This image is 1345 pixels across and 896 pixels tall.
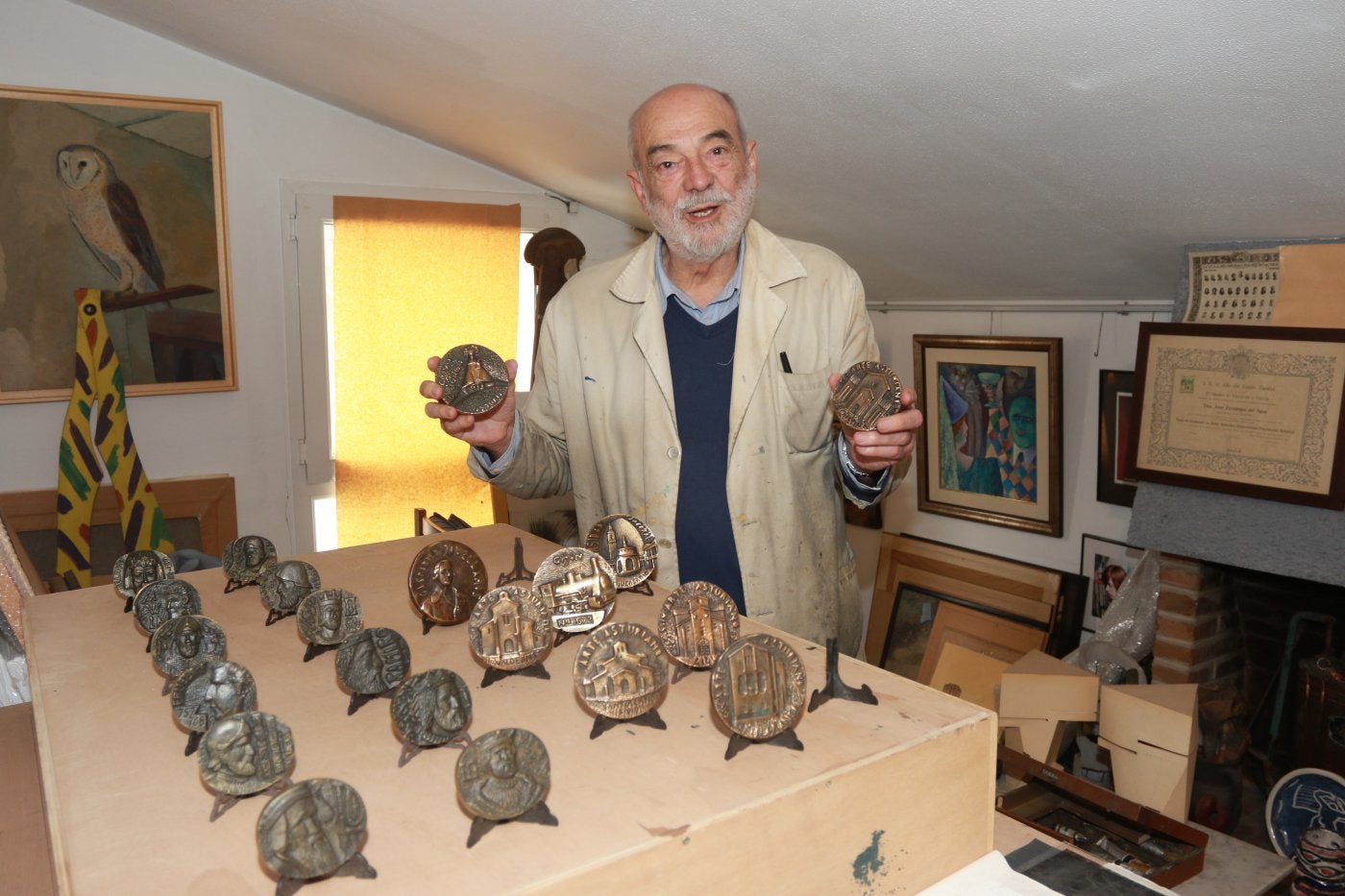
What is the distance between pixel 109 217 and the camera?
4754mm

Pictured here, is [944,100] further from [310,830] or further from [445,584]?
[310,830]

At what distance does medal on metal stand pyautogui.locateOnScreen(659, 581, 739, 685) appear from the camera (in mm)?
1371

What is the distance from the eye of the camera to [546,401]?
266cm

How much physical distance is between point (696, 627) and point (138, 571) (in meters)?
1.00

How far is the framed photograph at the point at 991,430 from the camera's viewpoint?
4.32 meters

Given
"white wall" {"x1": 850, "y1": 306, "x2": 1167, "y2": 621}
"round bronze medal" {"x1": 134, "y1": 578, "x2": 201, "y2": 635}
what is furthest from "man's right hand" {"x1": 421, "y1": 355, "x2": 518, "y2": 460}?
"white wall" {"x1": 850, "y1": 306, "x2": 1167, "y2": 621}

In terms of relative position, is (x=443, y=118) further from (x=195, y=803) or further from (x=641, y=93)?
(x=195, y=803)

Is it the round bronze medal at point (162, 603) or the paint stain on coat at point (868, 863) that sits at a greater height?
the round bronze medal at point (162, 603)

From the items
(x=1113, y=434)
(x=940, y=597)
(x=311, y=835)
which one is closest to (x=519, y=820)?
(x=311, y=835)

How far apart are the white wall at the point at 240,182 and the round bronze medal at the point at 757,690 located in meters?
4.56

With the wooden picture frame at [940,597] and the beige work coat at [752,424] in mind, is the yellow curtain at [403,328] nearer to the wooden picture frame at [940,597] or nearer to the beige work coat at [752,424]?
the wooden picture frame at [940,597]

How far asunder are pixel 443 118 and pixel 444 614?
370 cm

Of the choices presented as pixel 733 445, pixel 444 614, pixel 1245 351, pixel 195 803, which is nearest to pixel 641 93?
pixel 733 445

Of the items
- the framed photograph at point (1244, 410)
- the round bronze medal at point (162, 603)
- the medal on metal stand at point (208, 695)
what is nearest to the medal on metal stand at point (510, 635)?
the medal on metal stand at point (208, 695)
